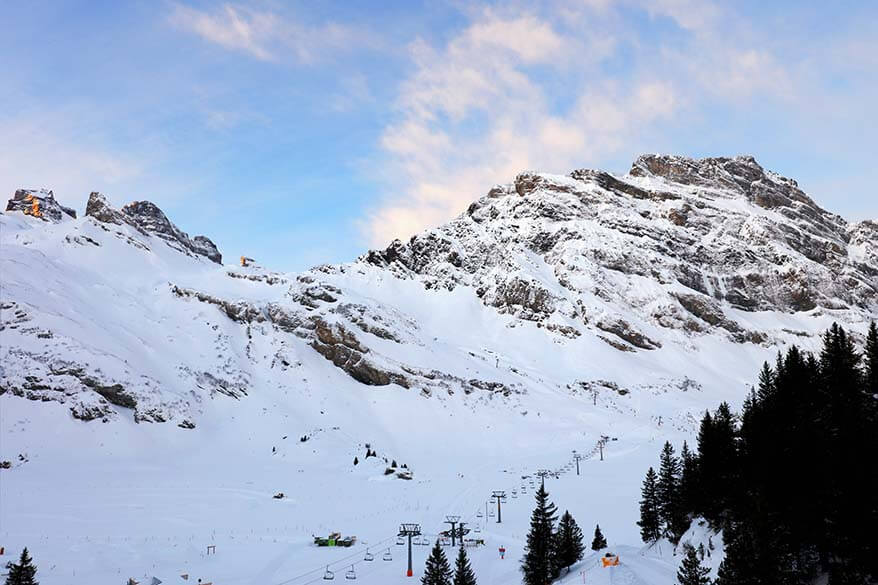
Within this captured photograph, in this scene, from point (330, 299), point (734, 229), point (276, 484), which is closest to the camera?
point (276, 484)

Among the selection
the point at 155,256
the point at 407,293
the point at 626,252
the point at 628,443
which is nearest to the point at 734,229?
the point at 626,252

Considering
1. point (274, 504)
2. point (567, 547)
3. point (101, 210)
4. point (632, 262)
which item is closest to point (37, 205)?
point (101, 210)

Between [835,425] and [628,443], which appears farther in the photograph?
[628,443]

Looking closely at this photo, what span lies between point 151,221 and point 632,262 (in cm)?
14502

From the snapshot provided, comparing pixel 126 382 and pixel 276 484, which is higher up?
pixel 126 382

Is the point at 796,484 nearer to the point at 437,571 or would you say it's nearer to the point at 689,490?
the point at 689,490

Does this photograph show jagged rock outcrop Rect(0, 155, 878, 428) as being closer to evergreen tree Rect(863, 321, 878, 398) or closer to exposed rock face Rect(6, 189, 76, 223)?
exposed rock face Rect(6, 189, 76, 223)

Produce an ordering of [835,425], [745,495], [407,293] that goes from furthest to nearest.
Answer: [407,293] → [835,425] → [745,495]

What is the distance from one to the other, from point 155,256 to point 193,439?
78.8 metres

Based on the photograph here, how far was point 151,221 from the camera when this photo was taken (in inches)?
6870

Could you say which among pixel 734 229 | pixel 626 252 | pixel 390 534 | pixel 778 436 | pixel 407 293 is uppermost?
pixel 734 229

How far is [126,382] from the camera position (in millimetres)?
68125

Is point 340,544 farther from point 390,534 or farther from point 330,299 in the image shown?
point 330,299

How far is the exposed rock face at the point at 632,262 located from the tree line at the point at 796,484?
304 ft
